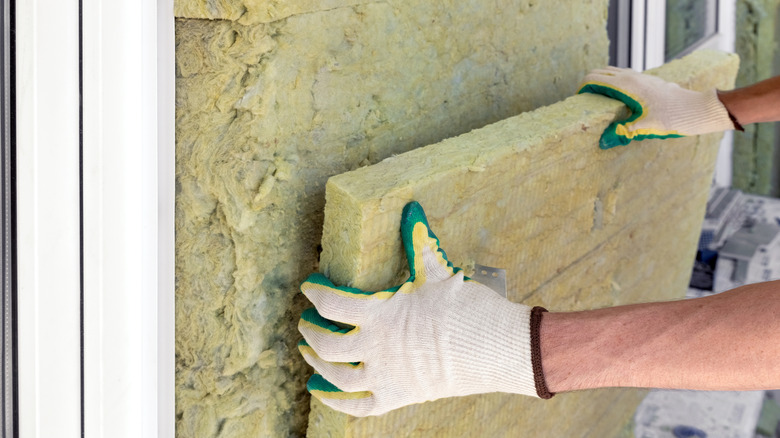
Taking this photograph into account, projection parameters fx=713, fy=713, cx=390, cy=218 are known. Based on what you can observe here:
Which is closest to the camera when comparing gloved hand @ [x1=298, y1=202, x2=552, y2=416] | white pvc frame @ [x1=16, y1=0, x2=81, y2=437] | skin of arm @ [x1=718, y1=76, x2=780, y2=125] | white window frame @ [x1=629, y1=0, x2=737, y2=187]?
white pvc frame @ [x1=16, y1=0, x2=81, y2=437]

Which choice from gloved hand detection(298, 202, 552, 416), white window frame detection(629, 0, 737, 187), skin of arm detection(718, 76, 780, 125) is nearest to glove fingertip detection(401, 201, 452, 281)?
gloved hand detection(298, 202, 552, 416)

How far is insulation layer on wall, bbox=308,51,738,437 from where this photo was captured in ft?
4.12

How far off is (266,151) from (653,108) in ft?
3.70

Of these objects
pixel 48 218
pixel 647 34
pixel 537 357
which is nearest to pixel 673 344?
pixel 537 357

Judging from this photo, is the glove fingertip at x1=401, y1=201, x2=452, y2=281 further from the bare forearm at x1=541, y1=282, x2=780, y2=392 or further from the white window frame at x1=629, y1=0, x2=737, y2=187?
the white window frame at x1=629, y1=0, x2=737, y2=187

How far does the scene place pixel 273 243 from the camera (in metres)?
1.32

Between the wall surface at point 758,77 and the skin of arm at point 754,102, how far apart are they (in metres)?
3.48

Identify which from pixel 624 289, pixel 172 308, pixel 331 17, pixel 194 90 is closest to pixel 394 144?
pixel 331 17

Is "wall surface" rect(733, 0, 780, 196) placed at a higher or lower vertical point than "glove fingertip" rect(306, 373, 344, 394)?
higher

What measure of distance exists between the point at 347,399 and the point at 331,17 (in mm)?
685

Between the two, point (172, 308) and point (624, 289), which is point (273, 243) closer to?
point (172, 308)

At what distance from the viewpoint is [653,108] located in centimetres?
189

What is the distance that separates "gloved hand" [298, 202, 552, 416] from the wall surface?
15.2 feet

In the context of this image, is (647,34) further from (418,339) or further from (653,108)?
(418,339)
